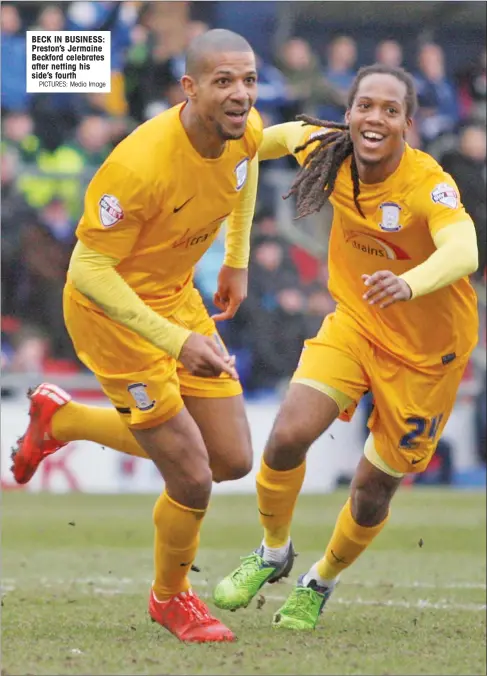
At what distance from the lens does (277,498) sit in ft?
22.3

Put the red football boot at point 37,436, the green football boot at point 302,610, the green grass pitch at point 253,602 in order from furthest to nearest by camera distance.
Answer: the red football boot at point 37,436, the green football boot at point 302,610, the green grass pitch at point 253,602

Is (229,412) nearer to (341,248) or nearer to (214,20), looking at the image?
(341,248)

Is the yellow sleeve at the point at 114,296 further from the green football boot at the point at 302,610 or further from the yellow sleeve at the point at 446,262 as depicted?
the green football boot at the point at 302,610

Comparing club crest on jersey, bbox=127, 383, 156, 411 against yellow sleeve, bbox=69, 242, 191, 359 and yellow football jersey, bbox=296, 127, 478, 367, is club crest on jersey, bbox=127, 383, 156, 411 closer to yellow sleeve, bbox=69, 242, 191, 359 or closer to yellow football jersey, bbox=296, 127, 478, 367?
yellow sleeve, bbox=69, 242, 191, 359

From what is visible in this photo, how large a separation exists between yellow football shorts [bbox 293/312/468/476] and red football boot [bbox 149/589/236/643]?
1.17 m

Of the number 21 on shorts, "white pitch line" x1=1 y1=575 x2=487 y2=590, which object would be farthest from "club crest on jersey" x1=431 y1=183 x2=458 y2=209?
"white pitch line" x1=1 y1=575 x2=487 y2=590

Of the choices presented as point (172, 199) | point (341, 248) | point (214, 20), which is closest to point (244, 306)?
point (214, 20)

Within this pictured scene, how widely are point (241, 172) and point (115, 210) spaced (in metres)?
0.80

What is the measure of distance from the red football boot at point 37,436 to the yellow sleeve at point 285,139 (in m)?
1.83

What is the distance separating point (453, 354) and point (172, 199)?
5.75 ft

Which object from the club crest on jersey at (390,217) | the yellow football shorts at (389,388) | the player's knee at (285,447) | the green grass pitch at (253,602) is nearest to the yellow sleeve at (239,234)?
the yellow football shorts at (389,388)

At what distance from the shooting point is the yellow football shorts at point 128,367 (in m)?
6.15

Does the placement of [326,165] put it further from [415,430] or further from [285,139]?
[415,430]

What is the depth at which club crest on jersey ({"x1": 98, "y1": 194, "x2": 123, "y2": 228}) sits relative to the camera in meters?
5.80
